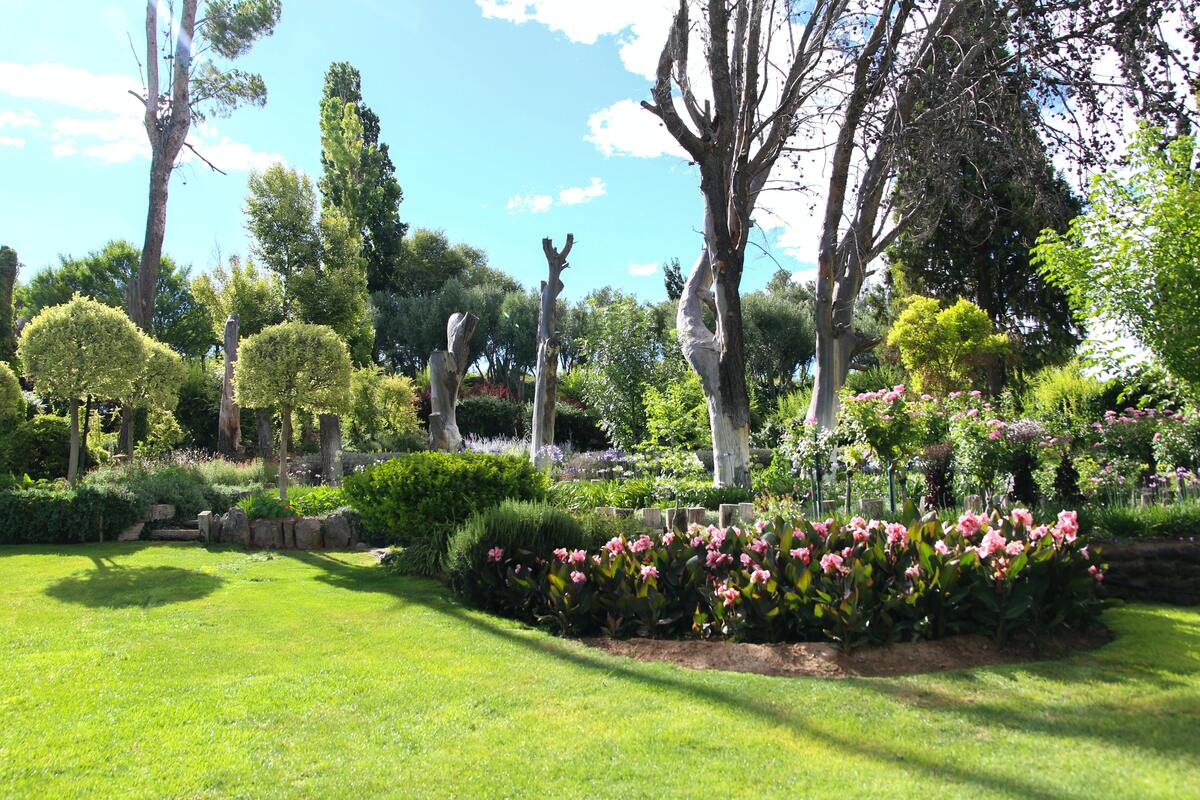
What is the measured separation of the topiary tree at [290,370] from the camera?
10227 mm

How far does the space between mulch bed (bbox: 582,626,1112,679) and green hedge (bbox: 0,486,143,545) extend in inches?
315

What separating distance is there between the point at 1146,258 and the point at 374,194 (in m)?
29.9

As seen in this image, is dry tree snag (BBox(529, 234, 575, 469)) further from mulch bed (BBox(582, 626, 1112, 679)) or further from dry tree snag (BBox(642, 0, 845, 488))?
mulch bed (BBox(582, 626, 1112, 679))

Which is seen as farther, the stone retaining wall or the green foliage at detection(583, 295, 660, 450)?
the green foliage at detection(583, 295, 660, 450)

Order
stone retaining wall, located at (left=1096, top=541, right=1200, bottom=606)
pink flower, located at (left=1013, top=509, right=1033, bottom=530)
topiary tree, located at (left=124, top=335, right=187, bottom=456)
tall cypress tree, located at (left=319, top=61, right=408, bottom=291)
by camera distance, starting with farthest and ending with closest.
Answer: tall cypress tree, located at (left=319, top=61, right=408, bottom=291), topiary tree, located at (left=124, top=335, right=187, bottom=456), stone retaining wall, located at (left=1096, top=541, right=1200, bottom=606), pink flower, located at (left=1013, top=509, right=1033, bottom=530)

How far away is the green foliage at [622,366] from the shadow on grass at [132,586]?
38.8 ft

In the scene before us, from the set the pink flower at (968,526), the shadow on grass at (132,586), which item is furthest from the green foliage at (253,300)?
the pink flower at (968,526)

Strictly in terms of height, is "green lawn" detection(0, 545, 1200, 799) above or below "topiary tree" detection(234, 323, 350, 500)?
below

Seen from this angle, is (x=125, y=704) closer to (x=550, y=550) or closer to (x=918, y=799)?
(x=550, y=550)

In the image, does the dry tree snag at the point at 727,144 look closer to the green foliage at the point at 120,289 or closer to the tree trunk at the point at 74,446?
the tree trunk at the point at 74,446

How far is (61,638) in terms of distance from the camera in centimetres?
501

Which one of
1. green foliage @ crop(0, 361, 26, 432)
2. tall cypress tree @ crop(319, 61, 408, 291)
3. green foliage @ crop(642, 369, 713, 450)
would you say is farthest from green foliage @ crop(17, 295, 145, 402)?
tall cypress tree @ crop(319, 61, 408, 291)

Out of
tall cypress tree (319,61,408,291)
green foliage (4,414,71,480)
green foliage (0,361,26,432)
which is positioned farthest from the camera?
tall cypress tree (319,61,408,291)

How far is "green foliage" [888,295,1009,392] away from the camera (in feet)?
57.5
